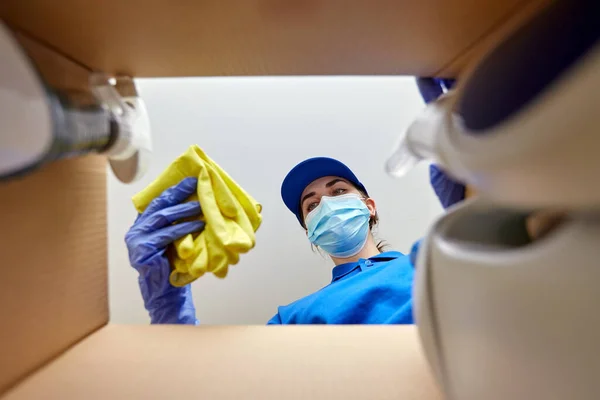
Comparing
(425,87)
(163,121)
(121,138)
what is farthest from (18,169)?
(163,121)

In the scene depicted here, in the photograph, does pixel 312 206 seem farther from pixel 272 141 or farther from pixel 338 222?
pixel 272 141

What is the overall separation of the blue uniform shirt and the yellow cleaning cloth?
0.33 m

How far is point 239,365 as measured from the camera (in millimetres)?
399

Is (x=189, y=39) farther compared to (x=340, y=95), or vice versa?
(x=340, y=95)

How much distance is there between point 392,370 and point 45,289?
0.31 metres

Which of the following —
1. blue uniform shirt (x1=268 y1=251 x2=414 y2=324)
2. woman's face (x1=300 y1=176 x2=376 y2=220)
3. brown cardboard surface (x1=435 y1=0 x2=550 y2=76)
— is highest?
woman's face (x1=300 y1=176 x2=376 y2=220)

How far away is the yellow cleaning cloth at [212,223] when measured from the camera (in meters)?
0.62

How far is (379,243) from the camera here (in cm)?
147

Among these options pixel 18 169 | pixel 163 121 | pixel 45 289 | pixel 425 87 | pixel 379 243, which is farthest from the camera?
pixel 379 243

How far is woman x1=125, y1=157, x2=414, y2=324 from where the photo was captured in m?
0.70

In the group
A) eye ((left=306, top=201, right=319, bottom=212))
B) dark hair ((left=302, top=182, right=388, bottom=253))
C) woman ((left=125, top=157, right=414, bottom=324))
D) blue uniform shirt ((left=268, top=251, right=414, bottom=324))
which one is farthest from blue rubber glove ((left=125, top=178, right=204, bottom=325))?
dark hair ((left=302, top=182, right=388, bottom=253))

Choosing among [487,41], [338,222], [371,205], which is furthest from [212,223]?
[371,205]

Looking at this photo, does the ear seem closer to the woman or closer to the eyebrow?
the woman

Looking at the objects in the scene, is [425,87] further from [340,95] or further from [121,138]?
[340,95]
